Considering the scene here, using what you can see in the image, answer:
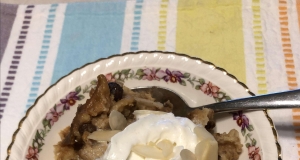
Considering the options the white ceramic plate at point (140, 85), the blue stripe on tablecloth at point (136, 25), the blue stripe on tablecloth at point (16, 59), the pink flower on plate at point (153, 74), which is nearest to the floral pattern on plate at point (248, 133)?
the white ceramic plate at point (140, 85)

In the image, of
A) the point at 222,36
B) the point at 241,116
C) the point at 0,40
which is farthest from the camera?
the point at 0,40

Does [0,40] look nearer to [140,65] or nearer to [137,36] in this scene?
[137,36]

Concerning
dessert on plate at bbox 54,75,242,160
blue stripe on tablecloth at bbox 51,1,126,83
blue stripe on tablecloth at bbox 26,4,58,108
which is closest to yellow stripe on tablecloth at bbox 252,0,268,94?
dessert on plate at bbox 54,75,242,160

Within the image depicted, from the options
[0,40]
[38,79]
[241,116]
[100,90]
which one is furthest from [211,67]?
[0,40]

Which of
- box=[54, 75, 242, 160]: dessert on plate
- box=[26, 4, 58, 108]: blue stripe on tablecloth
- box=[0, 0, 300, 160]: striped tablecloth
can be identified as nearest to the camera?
box=[54, 75, 242, 160]: dessert on plate

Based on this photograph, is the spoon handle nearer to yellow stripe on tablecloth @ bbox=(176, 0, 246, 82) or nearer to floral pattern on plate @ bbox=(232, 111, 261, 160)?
floral pattern on plate @ bbox=(232, 111, 261, 160)

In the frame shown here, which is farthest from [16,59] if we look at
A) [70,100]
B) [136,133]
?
[136,133]
